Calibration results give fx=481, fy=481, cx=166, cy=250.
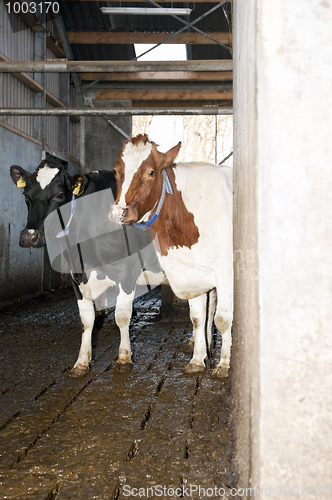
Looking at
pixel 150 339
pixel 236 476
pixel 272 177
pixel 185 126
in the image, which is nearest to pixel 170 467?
pixel 236 476

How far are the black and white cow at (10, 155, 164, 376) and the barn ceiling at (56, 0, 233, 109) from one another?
22.2 feet

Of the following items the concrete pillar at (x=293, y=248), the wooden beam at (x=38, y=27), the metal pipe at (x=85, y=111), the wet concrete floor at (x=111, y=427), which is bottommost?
the wet concrete floor at (x=111, y=427)

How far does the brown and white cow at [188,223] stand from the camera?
3568 millimetres

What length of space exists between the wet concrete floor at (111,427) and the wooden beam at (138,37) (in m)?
8.35

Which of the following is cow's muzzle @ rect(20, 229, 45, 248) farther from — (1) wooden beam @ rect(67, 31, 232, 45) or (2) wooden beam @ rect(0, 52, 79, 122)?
(1) wooden beam @ rect(67, 31, 232, 45)

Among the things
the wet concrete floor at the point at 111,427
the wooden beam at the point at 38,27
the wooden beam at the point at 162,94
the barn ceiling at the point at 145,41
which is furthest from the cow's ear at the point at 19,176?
the wooden beam at the point at 162,94

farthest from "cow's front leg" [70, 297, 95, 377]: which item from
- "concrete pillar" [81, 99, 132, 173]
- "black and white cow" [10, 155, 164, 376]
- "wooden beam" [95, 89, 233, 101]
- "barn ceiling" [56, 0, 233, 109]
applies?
"wooden beam" [95, 89, 233, 101]

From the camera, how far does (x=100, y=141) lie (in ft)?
41.8

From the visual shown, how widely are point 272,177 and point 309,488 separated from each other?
1.01 meters

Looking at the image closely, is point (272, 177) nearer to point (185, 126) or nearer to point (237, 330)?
point (237, 330)

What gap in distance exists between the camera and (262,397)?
1.59 meters

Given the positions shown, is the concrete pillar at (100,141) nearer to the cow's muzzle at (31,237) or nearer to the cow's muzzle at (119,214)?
the cow's muzzle at (31,237)

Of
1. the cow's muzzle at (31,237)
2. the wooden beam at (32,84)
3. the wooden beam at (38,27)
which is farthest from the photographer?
the wooden beam at (38,27)

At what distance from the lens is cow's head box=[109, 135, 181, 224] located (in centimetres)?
339
